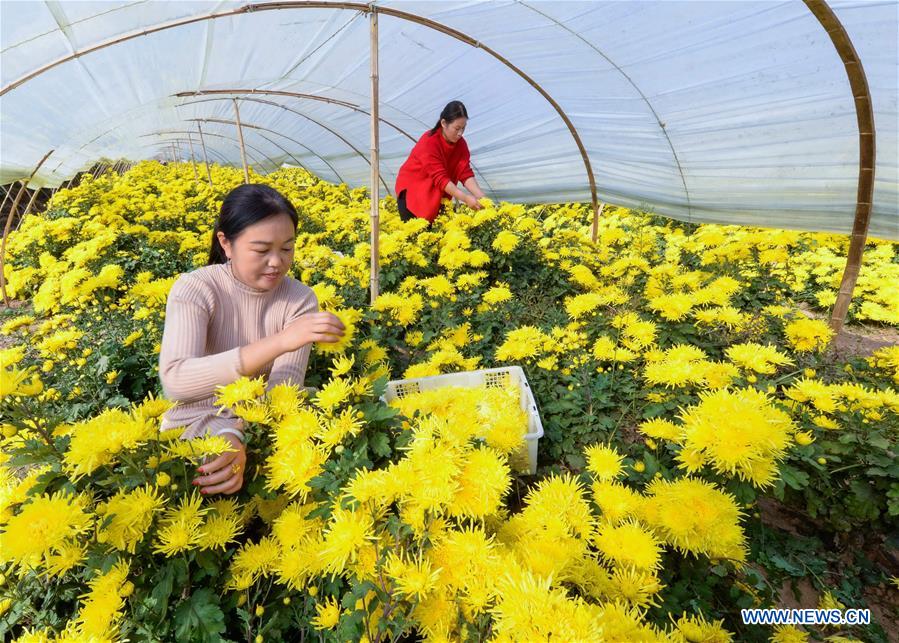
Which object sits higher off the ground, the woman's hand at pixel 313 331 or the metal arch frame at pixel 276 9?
the metal arch frame at pixel 276 9

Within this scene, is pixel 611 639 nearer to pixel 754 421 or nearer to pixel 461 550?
pixel 461 550

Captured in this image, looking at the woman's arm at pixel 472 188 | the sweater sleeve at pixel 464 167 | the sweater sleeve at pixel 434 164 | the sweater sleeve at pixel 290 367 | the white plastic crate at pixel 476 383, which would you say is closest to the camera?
the sweater sleeve at pixel 290 367

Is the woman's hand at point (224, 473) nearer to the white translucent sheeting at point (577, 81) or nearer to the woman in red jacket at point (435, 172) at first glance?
the white translucent sheeting at point (577, 81)

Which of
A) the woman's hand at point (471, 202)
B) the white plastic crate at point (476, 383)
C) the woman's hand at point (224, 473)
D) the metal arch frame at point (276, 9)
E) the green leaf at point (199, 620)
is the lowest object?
the white plastic crate at point (476, 383)

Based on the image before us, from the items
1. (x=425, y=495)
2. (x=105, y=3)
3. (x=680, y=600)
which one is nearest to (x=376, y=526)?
(x=425, y=495)

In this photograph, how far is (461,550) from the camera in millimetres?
817

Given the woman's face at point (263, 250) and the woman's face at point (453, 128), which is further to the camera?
the woman's face at point (453, 128)

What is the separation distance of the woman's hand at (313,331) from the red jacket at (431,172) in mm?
3097

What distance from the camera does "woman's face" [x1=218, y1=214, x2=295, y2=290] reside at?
142 cm

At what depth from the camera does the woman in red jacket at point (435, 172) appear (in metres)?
3.92

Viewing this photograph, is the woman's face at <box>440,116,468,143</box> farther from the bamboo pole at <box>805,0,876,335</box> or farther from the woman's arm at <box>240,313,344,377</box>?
the woman's arm at <box>240,313,344,377</box>

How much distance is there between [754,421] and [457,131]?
11.4 feet

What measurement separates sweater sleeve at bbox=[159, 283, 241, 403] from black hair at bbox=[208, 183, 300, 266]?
0.30 meters

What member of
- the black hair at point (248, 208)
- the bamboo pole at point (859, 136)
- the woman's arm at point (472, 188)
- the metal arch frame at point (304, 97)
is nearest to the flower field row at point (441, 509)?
the black hair at point (248, 208)
